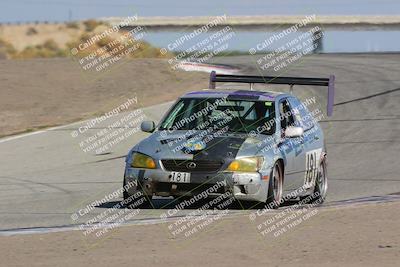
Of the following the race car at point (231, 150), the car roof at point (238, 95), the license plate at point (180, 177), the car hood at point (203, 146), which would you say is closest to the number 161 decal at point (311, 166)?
A: the race car at point (231, 150)

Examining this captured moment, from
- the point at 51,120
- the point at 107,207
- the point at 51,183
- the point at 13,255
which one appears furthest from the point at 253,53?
the point at 13,255

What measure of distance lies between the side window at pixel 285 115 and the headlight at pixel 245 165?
45.1 inches

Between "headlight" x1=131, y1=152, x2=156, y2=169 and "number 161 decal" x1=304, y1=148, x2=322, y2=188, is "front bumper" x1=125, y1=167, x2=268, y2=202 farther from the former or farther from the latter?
"number 161 decal" x1=304, y1=148, x2=322, y2=188

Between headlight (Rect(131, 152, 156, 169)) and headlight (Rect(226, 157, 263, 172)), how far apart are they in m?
0.90

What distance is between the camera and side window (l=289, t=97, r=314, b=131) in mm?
13086

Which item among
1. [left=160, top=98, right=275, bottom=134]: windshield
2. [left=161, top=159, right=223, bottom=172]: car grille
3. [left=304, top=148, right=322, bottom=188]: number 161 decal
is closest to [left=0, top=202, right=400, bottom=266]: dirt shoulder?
[left=161, top=159, right=223, bottom=172]: car grille

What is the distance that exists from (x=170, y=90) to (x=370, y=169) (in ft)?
41.7

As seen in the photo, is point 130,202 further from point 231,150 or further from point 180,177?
point 231,150

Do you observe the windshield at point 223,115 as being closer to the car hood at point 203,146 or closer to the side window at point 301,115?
the car hood at point 203,146

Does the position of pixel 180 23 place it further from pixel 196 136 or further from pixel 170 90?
pixel 196 136

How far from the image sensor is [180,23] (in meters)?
88.4

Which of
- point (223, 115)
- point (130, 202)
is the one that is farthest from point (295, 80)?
point (130, 202)

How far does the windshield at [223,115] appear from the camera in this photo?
12094mm

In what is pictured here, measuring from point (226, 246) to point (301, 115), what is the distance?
491 centimetres
